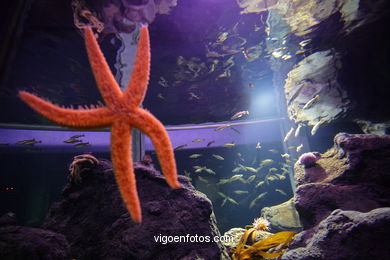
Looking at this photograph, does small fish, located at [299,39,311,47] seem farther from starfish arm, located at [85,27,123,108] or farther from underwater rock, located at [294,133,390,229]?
starfish arm, located at [85,27,123,108]

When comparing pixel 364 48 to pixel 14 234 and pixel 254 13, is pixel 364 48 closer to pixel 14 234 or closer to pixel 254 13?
pixel 254 13

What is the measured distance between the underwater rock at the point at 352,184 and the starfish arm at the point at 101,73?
164 inches

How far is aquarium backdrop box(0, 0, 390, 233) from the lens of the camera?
19.5 feet

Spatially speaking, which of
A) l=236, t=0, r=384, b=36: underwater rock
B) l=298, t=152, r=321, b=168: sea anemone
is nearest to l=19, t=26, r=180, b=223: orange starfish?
l=298, t=152, r=321, b=168: sea anemone

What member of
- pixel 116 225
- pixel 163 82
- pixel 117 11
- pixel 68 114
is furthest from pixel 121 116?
pixel 163 82

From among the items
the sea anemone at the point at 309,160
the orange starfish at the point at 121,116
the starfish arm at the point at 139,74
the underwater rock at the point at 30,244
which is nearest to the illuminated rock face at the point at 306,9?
the starfish arm at the point at 139,74

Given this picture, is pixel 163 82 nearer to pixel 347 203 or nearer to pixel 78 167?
pixel 78 167

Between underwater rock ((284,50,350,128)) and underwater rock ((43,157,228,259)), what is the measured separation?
776 cm

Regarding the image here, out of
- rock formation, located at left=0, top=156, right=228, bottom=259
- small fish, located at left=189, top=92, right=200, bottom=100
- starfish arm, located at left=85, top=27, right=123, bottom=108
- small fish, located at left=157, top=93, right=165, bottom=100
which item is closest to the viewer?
starfish arm, located at left=85, top=27, right=123, bottom=108

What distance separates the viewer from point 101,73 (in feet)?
8.33

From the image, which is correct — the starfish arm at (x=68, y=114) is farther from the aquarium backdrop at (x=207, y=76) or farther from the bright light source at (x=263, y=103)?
the bright light source at (x=263, y=103)

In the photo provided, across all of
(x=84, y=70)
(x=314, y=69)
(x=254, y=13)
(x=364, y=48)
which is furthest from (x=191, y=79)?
(x=364, y=48)

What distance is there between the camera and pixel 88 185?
430cm

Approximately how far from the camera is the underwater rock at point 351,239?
8.68 ft
